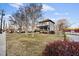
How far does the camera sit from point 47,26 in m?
1.72

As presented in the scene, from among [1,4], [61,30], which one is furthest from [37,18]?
[1,4]

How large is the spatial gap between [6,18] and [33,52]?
408 mm

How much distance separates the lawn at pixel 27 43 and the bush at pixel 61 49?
0.14 feet

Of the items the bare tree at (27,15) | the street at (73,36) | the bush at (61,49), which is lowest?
the bush at (61,49)

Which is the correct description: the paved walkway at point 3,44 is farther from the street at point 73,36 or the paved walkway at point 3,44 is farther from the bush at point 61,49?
the street at point 73,36

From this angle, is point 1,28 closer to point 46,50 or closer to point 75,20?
point 46,50

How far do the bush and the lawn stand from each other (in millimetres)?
42

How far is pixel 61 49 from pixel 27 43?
325 mm

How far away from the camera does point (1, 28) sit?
5.61 feet

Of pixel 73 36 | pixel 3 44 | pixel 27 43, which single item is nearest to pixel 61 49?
pixel 73 36

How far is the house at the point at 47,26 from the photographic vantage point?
5.59 feet

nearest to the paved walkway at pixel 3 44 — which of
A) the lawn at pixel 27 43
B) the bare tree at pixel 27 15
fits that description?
the lawn at pixel 27 43

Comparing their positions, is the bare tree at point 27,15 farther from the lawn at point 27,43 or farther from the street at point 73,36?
the street at point 73,36

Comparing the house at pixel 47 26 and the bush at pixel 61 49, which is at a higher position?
the house at pixel 47 26
